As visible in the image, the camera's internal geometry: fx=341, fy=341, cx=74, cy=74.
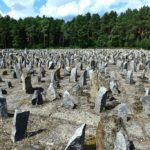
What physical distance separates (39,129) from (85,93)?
475cm

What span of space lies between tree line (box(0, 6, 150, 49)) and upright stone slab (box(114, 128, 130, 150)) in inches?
2218

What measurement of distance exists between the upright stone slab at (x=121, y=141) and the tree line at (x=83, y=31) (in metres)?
56.3

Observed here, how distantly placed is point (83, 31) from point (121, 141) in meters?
64.8

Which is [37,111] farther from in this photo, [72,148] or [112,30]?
[112,30]

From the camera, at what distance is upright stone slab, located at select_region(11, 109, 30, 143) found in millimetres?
8609

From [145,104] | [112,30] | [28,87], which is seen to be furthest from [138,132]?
[112,30]

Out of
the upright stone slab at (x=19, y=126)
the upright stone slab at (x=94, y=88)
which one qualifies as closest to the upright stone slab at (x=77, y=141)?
the upright stone slab at (x=19, y=126)

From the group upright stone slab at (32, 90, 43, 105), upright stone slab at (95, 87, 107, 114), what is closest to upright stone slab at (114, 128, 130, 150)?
upright stone slab at (95, 87, 107, 114)

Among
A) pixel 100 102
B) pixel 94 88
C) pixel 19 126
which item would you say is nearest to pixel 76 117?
pixel 100 102

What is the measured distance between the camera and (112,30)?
6912 cm

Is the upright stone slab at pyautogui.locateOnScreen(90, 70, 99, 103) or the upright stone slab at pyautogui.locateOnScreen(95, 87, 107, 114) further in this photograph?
the upright stone slab at pyautogui.locateOnScreen(90, 70, 99, 103)

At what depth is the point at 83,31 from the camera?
233 ft

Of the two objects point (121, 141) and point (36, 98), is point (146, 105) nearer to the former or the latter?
point (36, 98)

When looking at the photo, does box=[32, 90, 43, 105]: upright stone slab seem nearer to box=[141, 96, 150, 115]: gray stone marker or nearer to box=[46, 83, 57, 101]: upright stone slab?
box=[46, 83, 57, 101]: upright stone slab
